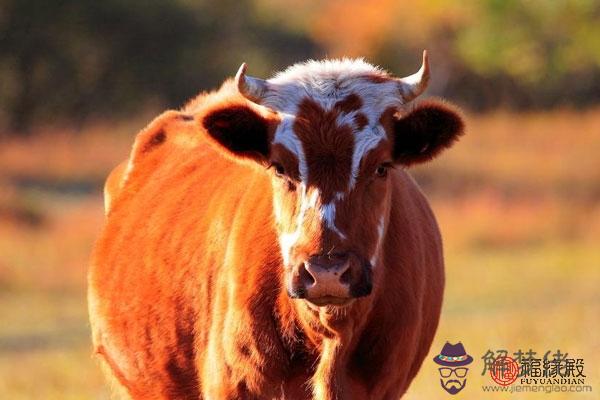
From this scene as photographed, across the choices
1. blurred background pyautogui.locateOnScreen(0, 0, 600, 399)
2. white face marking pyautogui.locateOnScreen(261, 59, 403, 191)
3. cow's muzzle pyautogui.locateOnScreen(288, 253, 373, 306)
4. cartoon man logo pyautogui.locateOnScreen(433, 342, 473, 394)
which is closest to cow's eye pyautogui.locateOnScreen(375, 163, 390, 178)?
white face marking pyautogui.locateOnScreen(261, 59, 403, 191)

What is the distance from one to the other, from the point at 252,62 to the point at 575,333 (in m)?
34.9

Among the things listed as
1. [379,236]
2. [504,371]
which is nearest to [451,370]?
[504,371]

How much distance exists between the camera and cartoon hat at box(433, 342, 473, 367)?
10.5 m

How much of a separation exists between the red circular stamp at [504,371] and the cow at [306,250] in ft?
11.6

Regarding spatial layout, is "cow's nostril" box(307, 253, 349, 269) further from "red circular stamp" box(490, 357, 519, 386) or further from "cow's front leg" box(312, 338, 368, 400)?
"red circular stamp" box(490, 357, 519, 386)

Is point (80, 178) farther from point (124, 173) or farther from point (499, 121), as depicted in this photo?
point (124, 173)

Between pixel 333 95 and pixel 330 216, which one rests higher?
pixel 333 95

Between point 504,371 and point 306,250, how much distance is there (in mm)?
5728

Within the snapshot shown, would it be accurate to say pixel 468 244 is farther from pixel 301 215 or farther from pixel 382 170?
pixel 301 215

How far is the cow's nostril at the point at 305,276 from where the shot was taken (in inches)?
230

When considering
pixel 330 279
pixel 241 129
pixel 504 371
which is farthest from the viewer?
pixel 504 371

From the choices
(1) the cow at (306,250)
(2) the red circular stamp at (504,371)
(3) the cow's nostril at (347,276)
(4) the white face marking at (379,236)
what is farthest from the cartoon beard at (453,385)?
(3) the cow's nostril at (347,276)

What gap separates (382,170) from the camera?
20.9ft

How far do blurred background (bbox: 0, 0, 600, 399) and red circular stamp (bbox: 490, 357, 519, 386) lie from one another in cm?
21
